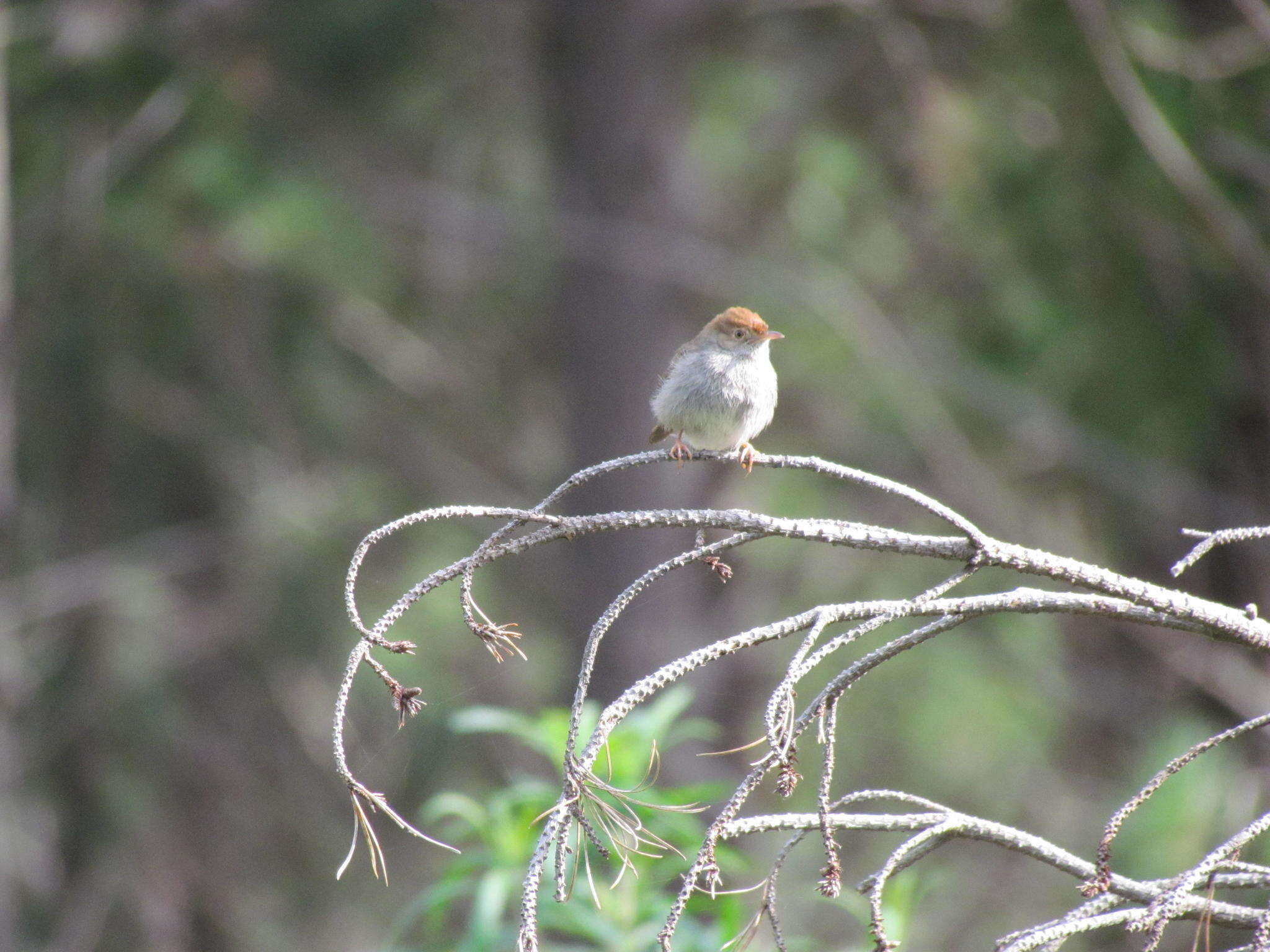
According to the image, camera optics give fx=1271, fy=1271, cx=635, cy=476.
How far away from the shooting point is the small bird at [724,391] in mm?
3705

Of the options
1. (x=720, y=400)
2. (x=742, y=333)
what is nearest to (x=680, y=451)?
(x=720, y=400)

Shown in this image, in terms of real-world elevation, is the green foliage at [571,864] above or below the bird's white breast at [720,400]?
below

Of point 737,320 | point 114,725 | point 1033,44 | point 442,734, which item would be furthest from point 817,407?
point 114,725

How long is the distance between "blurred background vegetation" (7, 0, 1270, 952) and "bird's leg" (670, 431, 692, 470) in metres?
2.41

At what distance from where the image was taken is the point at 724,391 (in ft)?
12.2

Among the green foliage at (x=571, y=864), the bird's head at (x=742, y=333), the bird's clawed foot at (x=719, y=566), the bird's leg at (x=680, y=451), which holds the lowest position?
the green foliage at (x=571, y=864)

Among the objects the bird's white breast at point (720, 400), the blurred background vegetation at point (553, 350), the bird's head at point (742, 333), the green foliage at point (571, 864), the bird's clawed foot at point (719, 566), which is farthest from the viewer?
the blurred background vegetation at point (553, 350)

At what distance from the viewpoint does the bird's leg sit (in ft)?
8.15

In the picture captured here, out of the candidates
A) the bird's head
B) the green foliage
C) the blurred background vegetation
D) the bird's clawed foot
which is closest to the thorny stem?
the bird's clawed foot

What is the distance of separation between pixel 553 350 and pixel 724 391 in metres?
4.79

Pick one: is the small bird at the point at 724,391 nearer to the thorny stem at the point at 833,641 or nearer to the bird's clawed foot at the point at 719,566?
the bird's clawed foot at the point at 719,566

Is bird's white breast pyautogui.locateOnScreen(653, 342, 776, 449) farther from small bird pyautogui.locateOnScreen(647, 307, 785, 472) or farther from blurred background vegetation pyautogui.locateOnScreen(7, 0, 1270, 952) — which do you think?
blurred background vegetation pyautogui.locateOnScreen(7, 0, 1270, 952)

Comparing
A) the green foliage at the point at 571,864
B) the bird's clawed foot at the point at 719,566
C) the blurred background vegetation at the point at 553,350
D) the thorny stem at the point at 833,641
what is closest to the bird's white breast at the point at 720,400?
the green foliage at the point at 571,864

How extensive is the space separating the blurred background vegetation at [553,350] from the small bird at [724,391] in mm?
2290
